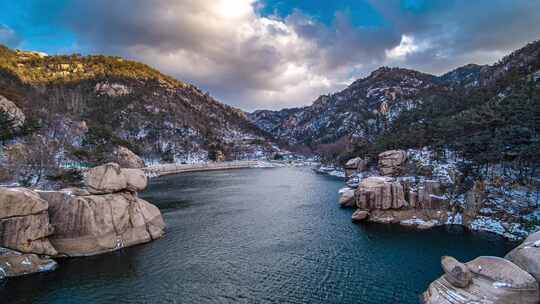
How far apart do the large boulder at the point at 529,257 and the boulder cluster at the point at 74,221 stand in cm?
3881

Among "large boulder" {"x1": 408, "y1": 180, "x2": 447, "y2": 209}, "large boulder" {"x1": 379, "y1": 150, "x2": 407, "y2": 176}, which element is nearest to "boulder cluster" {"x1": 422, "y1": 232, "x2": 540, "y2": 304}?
"large boulder" {"x1": 408, "y1": 180, "x2": 447, "y2": 209}

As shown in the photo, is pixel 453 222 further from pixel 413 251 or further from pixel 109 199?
pixel 109 199

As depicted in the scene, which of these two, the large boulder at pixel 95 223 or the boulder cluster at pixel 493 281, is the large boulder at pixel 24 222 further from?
the boulder cluster at pixel 493 281

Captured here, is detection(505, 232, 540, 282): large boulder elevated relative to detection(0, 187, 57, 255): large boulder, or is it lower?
lower

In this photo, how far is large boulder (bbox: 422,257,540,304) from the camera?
69.0 ft

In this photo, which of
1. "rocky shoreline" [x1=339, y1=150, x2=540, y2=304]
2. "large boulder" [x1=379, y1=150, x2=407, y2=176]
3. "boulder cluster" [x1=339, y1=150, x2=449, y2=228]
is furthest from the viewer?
"large boulder" [x1=379, y1=150, x2=407, y2=176]

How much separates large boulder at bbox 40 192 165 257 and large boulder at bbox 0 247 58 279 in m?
3.10

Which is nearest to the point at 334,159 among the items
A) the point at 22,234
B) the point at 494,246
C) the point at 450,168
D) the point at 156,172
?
the point at 156,172

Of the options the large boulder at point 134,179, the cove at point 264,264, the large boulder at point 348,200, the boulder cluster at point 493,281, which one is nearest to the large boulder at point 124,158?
the cove at point 264,264

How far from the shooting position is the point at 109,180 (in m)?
40.6

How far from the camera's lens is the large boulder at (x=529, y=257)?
2234cm

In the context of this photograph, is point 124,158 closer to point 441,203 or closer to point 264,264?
point 264,264

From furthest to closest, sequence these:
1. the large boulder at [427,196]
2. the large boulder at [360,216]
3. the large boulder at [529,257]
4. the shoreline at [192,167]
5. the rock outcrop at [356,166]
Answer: the shoreline at [192,167], the rock outcrop at [356,166], the large boulder at [360,216], the large boulder at [427,196], the large boulder at [529,257]

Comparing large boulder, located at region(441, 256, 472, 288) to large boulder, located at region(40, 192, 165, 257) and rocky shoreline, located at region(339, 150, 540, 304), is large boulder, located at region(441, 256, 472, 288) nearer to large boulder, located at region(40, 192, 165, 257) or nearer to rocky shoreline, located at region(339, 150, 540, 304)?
rocky shoreline, located at region(339, 150, 540, 304)
